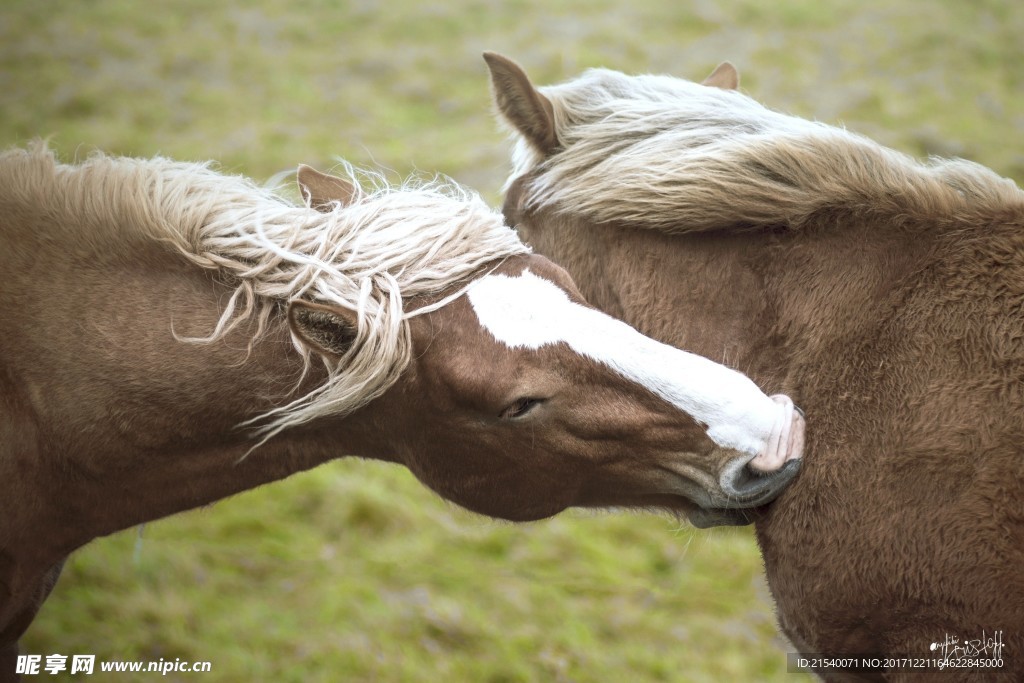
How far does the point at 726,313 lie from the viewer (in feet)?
8.10

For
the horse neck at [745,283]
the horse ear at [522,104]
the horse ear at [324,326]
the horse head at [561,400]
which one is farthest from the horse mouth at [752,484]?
the horse ear at [522,104]

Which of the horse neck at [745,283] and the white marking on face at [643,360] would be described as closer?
the white marking on face at [643,360]

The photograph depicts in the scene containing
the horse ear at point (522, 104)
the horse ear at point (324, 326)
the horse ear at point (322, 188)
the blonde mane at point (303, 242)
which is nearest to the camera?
the horse ear at point (324, 326)

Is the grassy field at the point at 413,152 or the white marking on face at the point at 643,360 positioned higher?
the white marking on face at the point at 643,360

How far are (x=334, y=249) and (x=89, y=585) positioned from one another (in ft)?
9.41

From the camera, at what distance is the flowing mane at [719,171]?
92.0 inches

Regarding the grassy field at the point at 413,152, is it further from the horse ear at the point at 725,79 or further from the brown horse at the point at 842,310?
the horse ear at the point at 725,79

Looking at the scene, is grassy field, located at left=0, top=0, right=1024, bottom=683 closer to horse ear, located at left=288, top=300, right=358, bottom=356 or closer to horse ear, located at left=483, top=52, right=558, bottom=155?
horse ear, located at left=288, top=300, right=358, bottom=356

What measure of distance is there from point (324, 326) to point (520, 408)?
56cm

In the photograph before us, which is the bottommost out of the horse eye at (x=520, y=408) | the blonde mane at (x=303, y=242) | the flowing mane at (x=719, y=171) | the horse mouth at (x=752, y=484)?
the horse mouth at (x=752, y=484)

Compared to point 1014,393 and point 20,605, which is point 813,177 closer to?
point 1014,393

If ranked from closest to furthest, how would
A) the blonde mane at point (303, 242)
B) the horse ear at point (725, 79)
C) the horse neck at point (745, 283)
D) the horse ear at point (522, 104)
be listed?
the blonde mane at point (303, 242) < the horse neck at point (745, 283) < the horse ear at point (522, 104) < the horse ear at point (725, 79)

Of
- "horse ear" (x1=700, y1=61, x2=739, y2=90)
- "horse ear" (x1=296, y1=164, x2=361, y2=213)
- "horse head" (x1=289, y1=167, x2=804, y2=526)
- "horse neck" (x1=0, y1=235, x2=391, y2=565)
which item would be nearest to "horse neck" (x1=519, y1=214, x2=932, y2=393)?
"horse head" (x1=289, y1=167, x2=804, y2=526)

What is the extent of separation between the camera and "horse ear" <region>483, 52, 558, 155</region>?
2676mm
